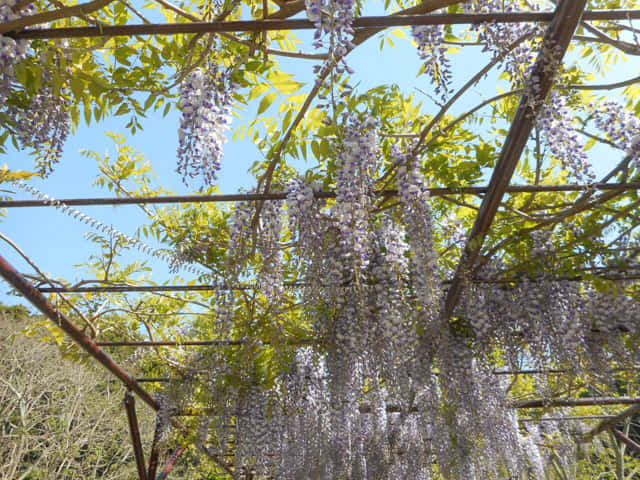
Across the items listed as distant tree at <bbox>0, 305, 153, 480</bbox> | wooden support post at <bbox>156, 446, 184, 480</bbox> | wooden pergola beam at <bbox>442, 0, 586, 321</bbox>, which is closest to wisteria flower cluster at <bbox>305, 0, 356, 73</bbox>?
wooden pergola beam at <bbox>442, 0, 586, 321</bbox>

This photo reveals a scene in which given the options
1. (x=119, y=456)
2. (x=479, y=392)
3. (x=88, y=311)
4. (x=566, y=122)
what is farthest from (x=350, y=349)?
(x=119, y=456)

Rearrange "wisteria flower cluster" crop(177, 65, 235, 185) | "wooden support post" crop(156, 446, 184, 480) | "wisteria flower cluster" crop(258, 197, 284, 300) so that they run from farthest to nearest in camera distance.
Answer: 1. "wooden support post" crop(156, 446, 184, 480)
2. "wisteria flower cluster" crop(258, 197, 284, 300)
3. "wisteria flower cluster" crop(177, 65, 235, 185)

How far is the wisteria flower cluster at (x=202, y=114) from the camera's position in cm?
219

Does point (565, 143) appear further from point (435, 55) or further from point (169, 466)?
point (169, 466)

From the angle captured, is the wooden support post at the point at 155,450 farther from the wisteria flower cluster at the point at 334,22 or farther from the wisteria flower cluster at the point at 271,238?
the wisteria flower cluster at the point at 334,22

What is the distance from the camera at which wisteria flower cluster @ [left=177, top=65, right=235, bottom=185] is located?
219 cm

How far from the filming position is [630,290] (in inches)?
150

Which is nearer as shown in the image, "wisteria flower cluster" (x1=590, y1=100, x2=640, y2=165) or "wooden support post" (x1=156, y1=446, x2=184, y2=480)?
"wisteria flower cluster" (x1=590, y1=100, x2=640, y2=165)

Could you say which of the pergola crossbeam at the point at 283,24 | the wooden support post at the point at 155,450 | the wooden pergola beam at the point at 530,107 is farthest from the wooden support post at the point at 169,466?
the pergola crossbeam at the point at 283,24

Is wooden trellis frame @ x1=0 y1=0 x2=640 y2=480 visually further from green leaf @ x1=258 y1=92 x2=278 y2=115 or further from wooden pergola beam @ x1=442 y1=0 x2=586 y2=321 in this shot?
green leaf @ x1=258 y1=92 x2=278 y2=115

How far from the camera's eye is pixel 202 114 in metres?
2.20

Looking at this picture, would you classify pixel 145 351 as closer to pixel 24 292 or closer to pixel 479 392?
pixel 24 292

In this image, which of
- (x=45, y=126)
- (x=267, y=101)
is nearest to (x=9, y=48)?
(x=45, y=126)

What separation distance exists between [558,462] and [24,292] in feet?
23.8
